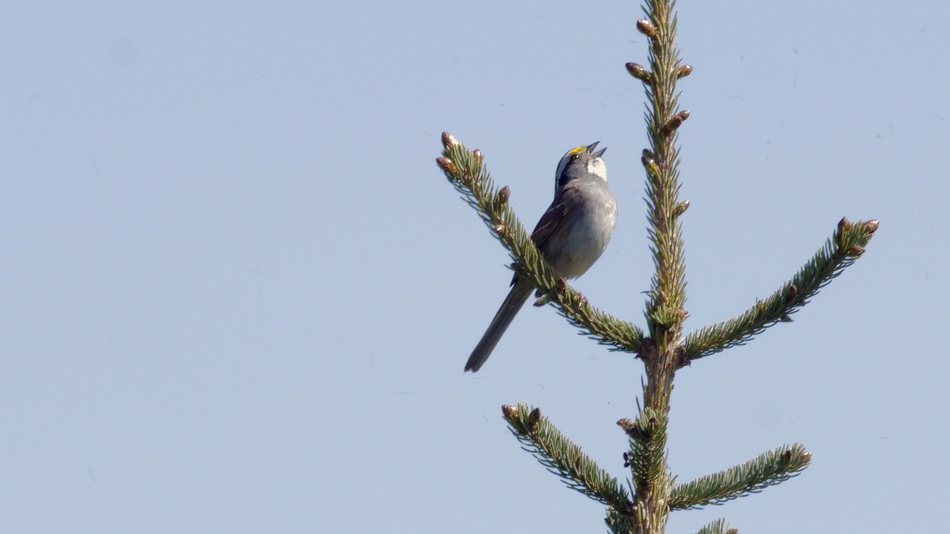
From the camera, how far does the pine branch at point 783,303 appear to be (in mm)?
3229

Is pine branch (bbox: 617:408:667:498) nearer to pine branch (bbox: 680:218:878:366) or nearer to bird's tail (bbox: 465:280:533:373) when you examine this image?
pine branch (bbox: 680:218:878:366)

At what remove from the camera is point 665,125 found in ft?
11.9

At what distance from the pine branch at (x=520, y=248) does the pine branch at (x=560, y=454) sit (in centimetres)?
53

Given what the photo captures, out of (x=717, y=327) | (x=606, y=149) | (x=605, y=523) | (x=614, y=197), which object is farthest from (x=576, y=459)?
(x=606, y=149)

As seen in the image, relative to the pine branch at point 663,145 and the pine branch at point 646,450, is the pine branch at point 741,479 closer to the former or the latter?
the pine branch at point 646,450

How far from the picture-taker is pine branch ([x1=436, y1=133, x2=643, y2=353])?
3391mm

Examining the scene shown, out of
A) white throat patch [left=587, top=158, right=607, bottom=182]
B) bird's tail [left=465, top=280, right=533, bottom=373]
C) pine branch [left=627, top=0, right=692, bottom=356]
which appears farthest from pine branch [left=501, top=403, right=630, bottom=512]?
white throat patch [left=587, top=158, right=607, bottom=182]

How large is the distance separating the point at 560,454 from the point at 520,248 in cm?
94

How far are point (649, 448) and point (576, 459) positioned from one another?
375mm

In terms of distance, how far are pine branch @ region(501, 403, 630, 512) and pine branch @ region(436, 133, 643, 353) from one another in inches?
20.7

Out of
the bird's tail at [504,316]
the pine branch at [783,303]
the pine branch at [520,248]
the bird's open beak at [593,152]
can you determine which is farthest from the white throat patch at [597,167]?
the pine branch at [783,303]

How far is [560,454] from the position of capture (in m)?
3.17

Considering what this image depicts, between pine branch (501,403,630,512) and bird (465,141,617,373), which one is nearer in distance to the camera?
pine branch (501,403,630,512)

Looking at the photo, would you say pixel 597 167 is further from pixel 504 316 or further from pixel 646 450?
pixel 646 450
